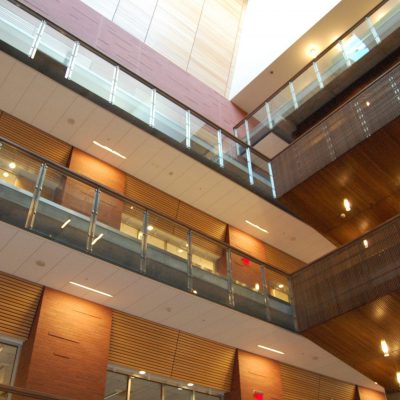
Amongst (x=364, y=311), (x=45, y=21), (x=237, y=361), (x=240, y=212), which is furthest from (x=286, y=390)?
(x=45, y=21)

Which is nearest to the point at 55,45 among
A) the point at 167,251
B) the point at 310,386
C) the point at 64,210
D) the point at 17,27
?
the point at 17,27

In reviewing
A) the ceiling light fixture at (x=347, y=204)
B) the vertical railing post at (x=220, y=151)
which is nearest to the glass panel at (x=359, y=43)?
the ceiling light fixture at (x=347, y=204)

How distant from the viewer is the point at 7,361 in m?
9.00

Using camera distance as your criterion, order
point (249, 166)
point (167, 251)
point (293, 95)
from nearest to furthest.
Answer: point (167, 251) < point (249, 166) < point (293, 95)

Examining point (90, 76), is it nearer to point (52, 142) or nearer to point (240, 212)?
point (52, 142)

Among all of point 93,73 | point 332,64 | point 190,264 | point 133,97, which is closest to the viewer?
point 190,264

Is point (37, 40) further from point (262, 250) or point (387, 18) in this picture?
point (387, 18)

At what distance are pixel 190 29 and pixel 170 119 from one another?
8436mm

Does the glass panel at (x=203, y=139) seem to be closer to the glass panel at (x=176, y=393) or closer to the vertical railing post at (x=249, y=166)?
the vertical railing post at (x=249, y=166)

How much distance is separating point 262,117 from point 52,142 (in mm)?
7225

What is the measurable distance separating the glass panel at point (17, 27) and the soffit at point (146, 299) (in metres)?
4.72

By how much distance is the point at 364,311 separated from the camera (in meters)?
10.5

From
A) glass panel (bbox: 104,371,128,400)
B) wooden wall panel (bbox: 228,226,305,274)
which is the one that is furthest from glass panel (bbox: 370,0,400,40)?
glass panel (bbox: 104,371,128,400)

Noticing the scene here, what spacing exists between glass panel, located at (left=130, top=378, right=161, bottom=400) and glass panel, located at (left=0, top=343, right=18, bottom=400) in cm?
250
